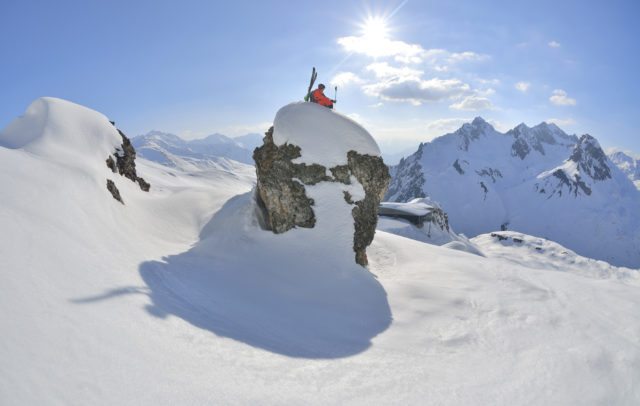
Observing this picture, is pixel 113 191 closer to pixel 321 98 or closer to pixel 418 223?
pixel 321 98

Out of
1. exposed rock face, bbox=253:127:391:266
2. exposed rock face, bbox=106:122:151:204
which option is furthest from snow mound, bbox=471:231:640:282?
exposed rock face, bbox=106:122:151:204

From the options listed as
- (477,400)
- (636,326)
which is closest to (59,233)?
(477,400)

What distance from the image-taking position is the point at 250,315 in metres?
11.1

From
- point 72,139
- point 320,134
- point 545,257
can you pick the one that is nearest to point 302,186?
point 320,134

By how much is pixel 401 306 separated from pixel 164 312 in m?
9.45

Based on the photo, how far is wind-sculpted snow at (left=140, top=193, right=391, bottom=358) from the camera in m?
9.78

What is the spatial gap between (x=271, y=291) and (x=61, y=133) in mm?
15450

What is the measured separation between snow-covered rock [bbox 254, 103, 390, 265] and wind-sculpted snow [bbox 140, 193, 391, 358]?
1.06 m

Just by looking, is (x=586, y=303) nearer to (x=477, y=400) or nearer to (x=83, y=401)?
(x=477, y=400)

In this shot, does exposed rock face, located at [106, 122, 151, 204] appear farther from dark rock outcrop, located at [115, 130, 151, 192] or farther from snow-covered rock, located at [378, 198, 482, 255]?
snow-covered rock, located at [378, 198, 482, 255]

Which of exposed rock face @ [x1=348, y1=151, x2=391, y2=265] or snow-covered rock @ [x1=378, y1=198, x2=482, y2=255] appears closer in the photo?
exposed rock face @ [x1=348, y1=151, x2=391, y2=265]

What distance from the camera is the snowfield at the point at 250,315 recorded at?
5.90 meters

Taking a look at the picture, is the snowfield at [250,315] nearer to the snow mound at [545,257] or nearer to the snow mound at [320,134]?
the snow mound at [320,134]

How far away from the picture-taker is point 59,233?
9461mm
